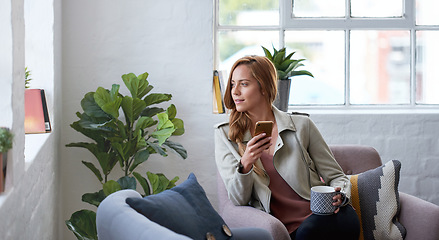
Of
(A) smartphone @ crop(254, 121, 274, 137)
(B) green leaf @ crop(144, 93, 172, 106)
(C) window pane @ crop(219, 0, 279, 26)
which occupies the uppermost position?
(C) window pane @ crop(219, 0, 279, 26)

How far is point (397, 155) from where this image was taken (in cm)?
432

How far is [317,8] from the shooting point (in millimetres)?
4512

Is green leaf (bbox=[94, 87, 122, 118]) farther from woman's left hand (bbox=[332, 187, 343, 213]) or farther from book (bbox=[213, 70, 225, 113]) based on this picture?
woman's left hand (bbox=[332, 187, 343, 213])

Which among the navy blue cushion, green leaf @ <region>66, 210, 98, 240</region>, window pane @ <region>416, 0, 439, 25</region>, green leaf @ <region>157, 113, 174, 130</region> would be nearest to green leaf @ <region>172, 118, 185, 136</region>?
green leaf @ <region>157, 113, 174, 130</region>

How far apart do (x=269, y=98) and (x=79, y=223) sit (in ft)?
4.41

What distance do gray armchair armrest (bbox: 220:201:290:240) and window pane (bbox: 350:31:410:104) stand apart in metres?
1.96

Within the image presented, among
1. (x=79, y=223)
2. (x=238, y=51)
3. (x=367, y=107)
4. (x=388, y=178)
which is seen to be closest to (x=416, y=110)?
(x=367, y=107)

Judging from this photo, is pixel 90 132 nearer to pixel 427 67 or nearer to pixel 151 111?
pixel 151 111

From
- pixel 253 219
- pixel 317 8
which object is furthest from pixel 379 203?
pixel 317 8

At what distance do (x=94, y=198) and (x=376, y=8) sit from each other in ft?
7.77

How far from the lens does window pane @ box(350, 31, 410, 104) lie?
4.55m

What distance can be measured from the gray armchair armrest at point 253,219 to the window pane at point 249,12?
5.96 feet

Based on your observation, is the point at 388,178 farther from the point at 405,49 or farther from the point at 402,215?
the point at 405,49

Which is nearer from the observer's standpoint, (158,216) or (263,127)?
(158,216)
